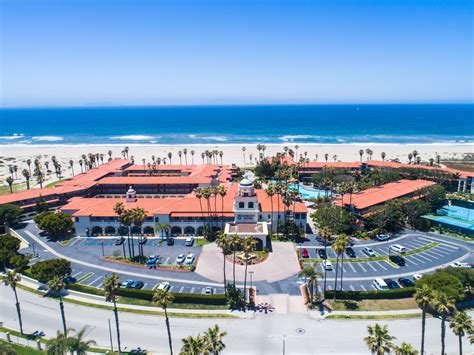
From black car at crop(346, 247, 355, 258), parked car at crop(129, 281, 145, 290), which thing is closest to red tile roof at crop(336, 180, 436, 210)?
black car at crop(346, 247, 355, 258)

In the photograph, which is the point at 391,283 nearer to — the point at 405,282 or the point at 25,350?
the point at 405,282

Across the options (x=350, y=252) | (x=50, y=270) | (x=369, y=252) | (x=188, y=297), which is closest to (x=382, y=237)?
(x=369, y=252)

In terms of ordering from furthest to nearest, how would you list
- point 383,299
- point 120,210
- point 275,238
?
point 275,238
point 120,210
point 383,299

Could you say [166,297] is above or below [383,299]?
above

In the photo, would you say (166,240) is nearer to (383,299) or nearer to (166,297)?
(166,297)

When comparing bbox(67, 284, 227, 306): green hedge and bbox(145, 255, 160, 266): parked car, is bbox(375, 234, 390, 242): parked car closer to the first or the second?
bbox(67, 284, 227, 306): green hedge

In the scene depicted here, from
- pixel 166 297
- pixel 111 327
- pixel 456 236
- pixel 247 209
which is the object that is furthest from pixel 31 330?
pixel 456 236
